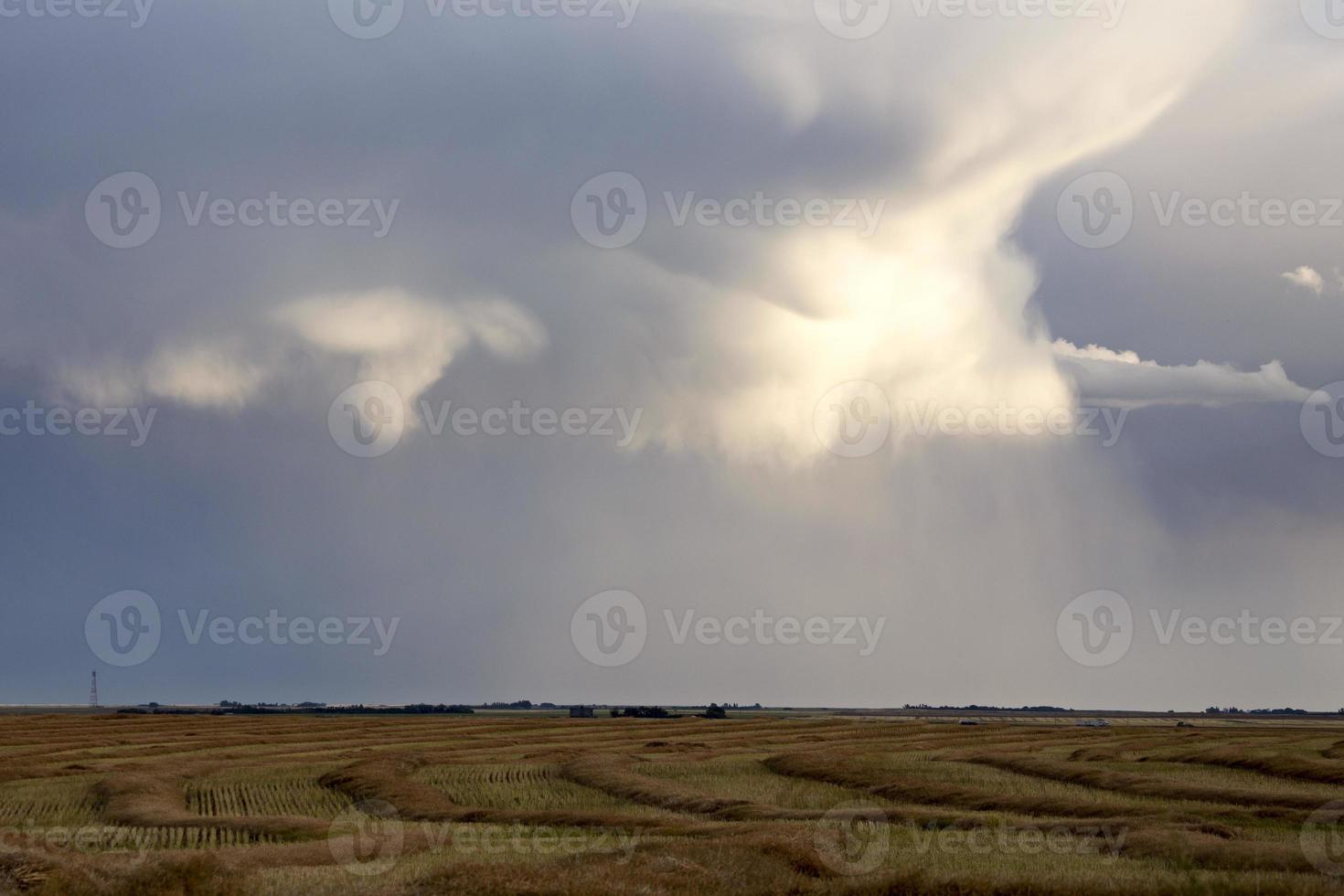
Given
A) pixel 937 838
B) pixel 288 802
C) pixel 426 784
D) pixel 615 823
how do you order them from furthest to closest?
pixel 426 784 < pixel 288 802 < pixel 615 823 < pixel 937 838

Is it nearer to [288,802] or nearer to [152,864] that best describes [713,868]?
[152,864]

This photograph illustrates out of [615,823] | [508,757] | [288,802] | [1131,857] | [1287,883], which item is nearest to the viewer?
[1287,883]

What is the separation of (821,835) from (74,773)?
42.7 metres

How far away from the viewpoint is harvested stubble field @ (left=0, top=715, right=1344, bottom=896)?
2198cm

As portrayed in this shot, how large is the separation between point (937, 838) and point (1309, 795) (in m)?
18.2

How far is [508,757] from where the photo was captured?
6619 centimetres

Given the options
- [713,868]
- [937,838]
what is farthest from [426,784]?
[713,868]

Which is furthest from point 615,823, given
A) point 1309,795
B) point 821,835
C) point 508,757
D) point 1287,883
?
point 508,757

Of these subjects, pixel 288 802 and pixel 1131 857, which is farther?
pixel 288 802

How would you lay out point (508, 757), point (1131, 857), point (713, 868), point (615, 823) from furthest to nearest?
point (508, 757), point (615, 823), point (1131, 857), point (713, 868)

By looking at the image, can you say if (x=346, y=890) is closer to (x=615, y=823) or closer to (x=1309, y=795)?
(x=615, y=823)

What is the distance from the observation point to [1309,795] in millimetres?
40281

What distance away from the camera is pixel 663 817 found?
36.8 metres

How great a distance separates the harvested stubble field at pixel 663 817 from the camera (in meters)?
22.0
